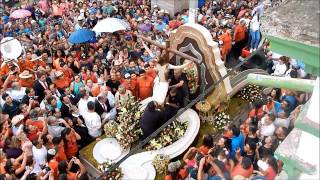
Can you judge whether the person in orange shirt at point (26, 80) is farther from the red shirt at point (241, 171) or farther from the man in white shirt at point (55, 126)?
the red shirt at point (241, 171)

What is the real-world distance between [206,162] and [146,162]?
6.43ft

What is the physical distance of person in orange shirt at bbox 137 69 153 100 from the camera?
11062 mm

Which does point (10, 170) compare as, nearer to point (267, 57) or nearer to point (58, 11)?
point (267, 57)

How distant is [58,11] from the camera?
18.1m

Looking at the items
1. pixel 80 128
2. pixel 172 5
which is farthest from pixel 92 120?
pixel 172 5

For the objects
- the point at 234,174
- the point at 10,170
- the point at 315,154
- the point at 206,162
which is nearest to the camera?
the point at 315,154

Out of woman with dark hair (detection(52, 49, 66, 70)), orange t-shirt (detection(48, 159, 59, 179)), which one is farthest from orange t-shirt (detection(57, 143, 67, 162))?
woman with dark hair (detection(52, 49, 66, 70))

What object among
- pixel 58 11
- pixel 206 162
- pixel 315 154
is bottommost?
pixel 58 11

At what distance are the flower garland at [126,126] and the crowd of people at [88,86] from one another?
308 mm

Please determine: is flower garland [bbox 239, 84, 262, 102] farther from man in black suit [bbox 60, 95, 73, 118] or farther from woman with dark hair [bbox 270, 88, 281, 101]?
man in black suit [bbox 60, 95, 73, 118]

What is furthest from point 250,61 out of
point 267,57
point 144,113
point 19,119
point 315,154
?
point 315,154

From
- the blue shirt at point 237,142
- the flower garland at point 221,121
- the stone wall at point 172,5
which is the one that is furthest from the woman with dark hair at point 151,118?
the stone wall at point 172,5

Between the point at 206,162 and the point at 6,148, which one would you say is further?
the point at 6,148

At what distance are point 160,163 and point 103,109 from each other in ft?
6.81
